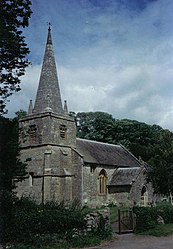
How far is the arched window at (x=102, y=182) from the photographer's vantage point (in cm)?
3806

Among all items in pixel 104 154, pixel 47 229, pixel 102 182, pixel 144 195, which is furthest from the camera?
pixel 104 154

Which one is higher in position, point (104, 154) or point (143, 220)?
point (104, 154)

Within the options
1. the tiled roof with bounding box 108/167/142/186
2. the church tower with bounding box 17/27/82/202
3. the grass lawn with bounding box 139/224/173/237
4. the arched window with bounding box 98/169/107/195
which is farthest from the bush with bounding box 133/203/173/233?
the arched window with bounding box 98/169/107/195

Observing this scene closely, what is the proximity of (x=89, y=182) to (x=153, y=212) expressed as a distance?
57.3 ft

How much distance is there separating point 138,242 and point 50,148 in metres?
20.3

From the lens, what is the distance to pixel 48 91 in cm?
3516

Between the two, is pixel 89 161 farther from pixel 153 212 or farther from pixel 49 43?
pixel 153 212

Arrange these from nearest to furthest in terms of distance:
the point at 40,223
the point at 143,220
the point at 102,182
→ 1. the point at 40,223
2. the point at 143,220
3. the point at 102,182

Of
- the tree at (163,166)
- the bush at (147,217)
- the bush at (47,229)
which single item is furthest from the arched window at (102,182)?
the bush at (47,229)

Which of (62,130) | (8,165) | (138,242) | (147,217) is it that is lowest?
(138,242)

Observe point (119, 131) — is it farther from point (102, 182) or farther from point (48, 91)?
point (48, 91)

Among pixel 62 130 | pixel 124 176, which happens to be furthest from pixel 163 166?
pixel 62 130

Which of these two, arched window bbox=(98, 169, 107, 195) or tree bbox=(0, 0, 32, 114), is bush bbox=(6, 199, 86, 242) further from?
arched window bbox=(98, 169, 107, 195)

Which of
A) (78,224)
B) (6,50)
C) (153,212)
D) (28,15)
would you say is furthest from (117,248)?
(28,15)
